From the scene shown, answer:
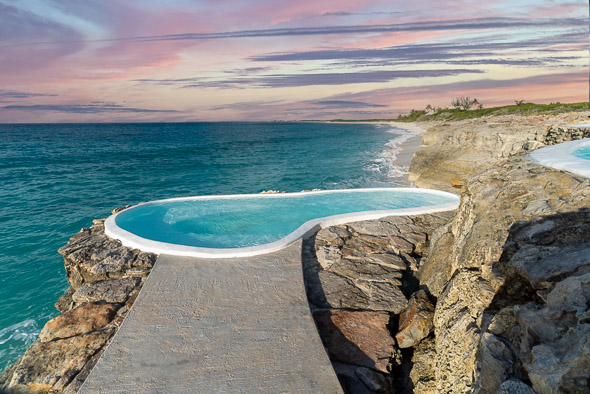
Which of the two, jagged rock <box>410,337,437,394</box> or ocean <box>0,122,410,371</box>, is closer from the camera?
jagged rock <box>410,337,437,394</box>

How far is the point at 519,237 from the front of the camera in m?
3.75

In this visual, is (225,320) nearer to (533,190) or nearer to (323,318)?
(323,318)

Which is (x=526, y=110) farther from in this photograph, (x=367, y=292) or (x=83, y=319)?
(x=83, y=319)

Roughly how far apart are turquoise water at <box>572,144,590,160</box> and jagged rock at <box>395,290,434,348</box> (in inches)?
205

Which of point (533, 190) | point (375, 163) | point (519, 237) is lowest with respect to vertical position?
point (375, 163)

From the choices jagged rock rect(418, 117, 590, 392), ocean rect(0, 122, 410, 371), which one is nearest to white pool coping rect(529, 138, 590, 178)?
jagged rock rect(418, 117, 590, 392)

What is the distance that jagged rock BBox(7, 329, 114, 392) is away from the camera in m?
3.51

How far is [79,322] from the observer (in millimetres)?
4195

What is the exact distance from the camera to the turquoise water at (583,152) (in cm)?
680

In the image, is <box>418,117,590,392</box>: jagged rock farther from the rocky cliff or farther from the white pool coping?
the white pool coping

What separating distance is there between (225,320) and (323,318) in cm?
121

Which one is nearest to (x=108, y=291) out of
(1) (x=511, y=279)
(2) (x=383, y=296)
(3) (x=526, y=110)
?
(2) (x=383, y=296)

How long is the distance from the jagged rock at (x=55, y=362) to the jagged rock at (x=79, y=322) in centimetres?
10

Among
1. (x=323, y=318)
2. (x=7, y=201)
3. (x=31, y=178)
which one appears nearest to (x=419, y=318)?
(x=323, y=318)
